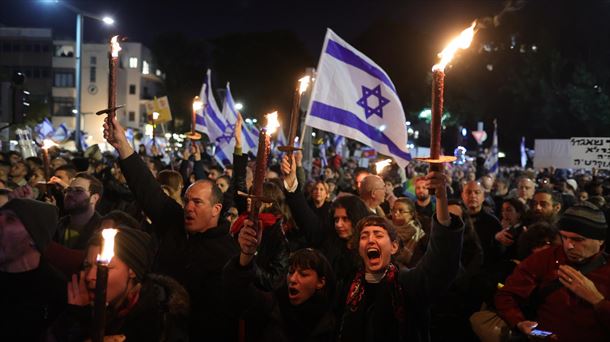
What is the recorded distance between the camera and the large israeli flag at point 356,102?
7.21m

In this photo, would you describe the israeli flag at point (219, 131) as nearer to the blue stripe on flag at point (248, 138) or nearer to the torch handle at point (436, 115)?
the blue stripe on flag at point (248, 138)

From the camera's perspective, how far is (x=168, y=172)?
7.03m

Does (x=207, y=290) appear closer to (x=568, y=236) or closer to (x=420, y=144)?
(x=568, y=236)

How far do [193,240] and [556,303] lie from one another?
243 centimetres

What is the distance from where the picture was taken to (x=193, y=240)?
4184 mm

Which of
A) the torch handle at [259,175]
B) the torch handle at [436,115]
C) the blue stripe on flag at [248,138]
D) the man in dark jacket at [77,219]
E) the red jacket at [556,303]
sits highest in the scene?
the blue stripe on flag at [248,138]

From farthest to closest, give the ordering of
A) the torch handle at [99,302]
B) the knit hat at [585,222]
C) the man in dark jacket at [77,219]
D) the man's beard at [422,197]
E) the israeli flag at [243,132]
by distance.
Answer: the israeli flag at [243,132], the man's beard at [422,197], the man in dark jacket at [77,219], the knit hat at [585,222], the torch handle at [99,302]

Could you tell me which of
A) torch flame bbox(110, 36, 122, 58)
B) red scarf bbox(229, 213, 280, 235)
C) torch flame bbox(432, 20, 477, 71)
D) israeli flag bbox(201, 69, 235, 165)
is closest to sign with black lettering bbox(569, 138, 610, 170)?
israeli flag bbox(201, 69, 235, 165)

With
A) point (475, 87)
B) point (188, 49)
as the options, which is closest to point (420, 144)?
point (475, 87)

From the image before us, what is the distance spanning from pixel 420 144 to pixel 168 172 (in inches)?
1942

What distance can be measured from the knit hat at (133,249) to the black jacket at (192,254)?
956 mm

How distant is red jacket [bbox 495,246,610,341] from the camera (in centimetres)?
364

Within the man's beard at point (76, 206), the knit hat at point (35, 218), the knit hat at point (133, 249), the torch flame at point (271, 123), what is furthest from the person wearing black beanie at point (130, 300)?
the man's beard at point (76, 206)

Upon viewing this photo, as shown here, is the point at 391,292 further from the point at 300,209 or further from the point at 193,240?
the point at 300,209
